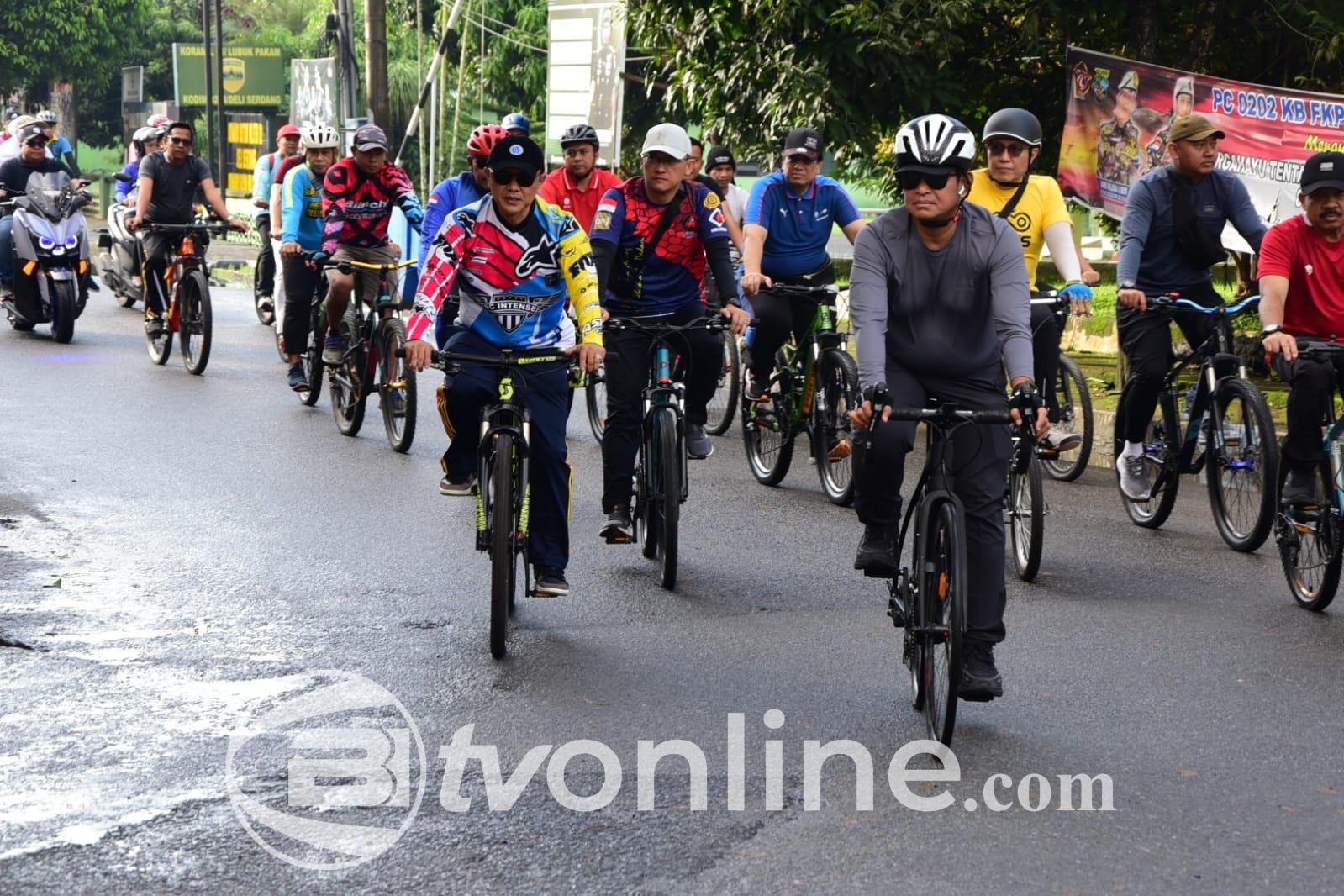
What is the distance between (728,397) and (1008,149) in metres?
4.54

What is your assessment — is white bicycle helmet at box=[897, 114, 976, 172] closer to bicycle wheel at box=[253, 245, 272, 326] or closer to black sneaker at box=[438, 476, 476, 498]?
black sneaker at box=[438, 476, 476, 498]

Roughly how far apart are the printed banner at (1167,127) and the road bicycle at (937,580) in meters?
8.25

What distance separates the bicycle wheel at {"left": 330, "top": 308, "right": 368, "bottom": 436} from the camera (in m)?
11.9

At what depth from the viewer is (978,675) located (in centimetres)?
571

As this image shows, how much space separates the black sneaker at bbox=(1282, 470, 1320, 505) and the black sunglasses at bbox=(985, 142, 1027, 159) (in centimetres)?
224

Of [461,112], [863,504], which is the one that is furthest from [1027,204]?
[461,112]

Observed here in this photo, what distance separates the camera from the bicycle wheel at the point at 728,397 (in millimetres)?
12547

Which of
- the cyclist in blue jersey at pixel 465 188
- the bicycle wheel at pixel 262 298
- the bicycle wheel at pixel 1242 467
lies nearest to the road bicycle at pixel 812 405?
the cyclist in blue jersey at pixel 465 188

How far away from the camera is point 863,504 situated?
626cm

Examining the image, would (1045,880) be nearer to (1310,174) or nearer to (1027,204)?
(1310,174)

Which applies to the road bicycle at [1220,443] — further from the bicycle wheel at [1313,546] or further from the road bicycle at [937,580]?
the road bicycle at [937,580]

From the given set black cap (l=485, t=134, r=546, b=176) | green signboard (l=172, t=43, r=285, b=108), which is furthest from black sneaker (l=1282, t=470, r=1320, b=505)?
green signboard (l=172, t=43, r=285, b=108)

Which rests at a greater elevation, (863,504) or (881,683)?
(863,504)

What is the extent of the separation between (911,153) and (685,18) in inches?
434
